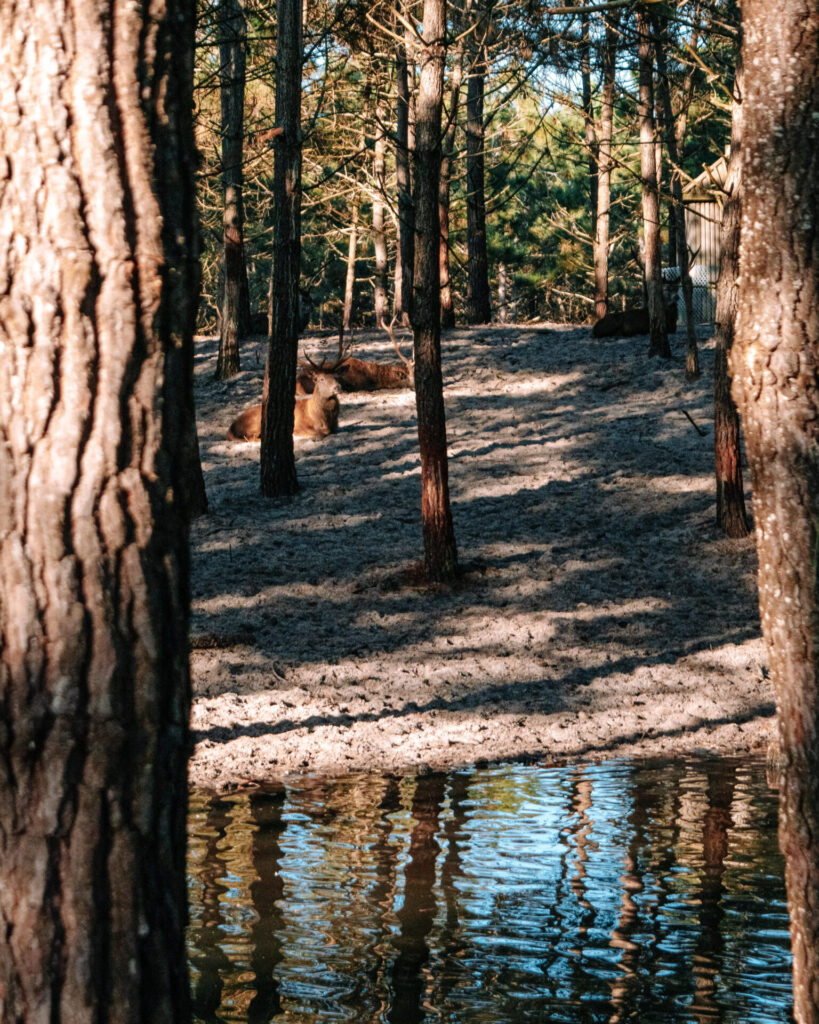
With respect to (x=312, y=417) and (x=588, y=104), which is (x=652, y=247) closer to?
(x=588, y=104)

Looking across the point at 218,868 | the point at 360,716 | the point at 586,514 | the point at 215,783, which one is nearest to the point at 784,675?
the point at 218,868

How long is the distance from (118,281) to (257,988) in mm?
3622

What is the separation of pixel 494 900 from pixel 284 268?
11.0m

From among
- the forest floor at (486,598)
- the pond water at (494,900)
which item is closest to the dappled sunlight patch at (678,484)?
the forest floor at (486,598)

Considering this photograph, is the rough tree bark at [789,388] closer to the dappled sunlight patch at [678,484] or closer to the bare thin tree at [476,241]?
the dappled sunlight patch at [678,484]

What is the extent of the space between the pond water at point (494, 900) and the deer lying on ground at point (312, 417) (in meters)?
10.6

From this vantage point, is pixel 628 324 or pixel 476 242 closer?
pixel 628 324

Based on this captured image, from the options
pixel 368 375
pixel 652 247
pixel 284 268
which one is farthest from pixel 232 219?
pixel 652 247

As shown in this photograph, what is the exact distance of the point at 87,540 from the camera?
2221 millimetres

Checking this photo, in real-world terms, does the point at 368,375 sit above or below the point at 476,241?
below

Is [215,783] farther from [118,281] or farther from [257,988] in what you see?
[118,281]

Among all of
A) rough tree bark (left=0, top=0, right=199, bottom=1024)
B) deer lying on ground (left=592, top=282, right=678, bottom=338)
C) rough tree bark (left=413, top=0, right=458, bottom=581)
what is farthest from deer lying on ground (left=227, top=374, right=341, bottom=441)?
rough tree bark (left=0, top=0, right=199, bottom=1024)

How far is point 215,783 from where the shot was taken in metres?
7.81

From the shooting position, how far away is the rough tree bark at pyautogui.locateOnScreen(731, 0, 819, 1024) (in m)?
3.81
